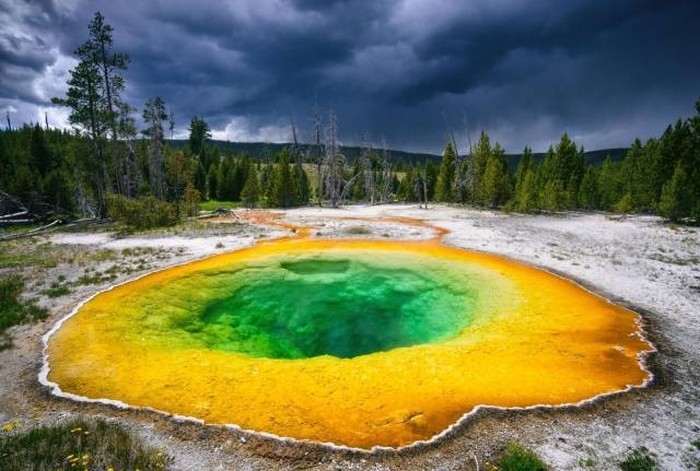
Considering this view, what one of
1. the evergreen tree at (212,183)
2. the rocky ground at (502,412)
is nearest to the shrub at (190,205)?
the rocky ground at (502,412)

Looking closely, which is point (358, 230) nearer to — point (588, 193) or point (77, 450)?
point (77, 450)

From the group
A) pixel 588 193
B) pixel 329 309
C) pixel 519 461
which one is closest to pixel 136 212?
pixel 329 309

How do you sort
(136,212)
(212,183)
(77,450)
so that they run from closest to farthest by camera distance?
(77,450)
(136,212)
(212,183)

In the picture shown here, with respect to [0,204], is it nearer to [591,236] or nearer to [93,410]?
[93,410]

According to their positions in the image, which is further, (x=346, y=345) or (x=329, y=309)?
(x=329, y=309)

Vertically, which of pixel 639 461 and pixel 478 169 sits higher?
pixel 478 169

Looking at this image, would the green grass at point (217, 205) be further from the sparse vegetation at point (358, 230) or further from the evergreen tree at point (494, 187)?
the evergreen tree at point (494, 187)
